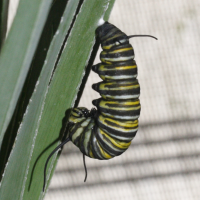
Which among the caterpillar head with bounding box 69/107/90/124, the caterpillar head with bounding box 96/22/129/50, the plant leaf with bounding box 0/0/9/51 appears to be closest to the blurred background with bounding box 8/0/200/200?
the caterpillar head with bounding box 69/107/90/124

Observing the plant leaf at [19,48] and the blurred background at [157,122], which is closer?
the plant leaf at [19,48]

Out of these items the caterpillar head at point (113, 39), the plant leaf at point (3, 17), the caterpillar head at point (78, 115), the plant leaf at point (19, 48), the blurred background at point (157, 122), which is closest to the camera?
the plant leaf at point (19, 48)

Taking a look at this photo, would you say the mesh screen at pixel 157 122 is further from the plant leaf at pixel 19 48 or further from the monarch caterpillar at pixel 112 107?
the plant leaf at pixel 19 48

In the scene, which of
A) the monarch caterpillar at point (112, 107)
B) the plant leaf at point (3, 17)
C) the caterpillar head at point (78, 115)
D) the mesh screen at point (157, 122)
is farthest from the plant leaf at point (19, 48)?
the mesh screen at point (157, 122)

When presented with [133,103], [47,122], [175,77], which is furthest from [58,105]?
[175,77]

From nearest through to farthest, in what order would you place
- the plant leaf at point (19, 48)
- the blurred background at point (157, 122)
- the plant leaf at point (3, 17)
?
the plant leaf at point (19, 48) → the plant leaf at point (3, 17) → the blurred background at point (157, 122)

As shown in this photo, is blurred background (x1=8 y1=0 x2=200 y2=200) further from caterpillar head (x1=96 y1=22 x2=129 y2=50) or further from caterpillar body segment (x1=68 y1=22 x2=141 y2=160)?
caterpillar head (x1=96 y1=22 x2=129 y2=50)
